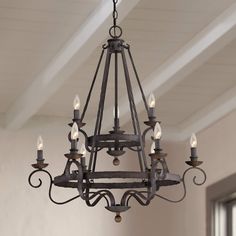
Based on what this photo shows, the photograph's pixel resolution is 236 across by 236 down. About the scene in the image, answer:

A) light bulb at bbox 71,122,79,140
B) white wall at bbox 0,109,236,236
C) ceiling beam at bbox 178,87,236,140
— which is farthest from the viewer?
white wall at bbox 0,109,236,236

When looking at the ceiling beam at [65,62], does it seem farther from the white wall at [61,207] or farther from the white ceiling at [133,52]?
the white wall at [61,207]

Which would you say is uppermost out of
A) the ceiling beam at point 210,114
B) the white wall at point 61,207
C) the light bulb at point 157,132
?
the ceiling beam at point 210,114

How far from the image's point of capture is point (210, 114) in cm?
548

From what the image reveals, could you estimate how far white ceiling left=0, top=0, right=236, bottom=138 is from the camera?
3.86 m

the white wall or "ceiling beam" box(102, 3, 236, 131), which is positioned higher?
"ceiling beam" box(102, 3, 236, 131)

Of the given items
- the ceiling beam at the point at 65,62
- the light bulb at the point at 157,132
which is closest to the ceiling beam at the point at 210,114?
→ the ceiling beam at the point at 65,62

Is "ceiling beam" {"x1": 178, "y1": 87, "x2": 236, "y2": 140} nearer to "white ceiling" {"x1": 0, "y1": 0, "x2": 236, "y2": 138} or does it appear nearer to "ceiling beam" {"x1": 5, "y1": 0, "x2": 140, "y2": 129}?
"white ceiling" {"x1": 0, "y1": 0, "x2": 236, "y2": 138}

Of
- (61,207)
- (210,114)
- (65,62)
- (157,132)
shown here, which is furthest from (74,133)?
(61,207)

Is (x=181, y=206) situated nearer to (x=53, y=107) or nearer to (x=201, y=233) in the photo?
(x=201, y=233)

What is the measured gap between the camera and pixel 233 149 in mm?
5195

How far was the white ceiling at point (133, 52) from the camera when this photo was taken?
3.86 m

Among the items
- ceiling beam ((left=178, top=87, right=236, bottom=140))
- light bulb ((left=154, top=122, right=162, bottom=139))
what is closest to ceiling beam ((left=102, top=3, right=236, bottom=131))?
ceiling beam ((left=178, top=87, right=236, bottom=140))

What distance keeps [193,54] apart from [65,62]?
0.65 metres

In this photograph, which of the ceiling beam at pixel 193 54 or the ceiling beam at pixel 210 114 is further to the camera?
the ceiling beam at pixel 210 114
